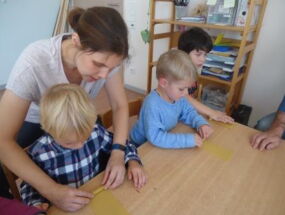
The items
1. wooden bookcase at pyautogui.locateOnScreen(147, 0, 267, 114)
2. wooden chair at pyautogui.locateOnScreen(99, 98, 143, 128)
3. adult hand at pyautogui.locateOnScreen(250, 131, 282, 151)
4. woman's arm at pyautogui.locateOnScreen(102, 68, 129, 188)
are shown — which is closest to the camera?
woman's arm at pyautogui.locateOnScreen(102, 68, 129, 188)

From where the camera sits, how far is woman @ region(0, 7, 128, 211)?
2.36 feet

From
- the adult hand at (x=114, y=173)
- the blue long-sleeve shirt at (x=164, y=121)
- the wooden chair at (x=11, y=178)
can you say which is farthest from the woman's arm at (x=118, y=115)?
the wooden chair at (x=11, y=178)

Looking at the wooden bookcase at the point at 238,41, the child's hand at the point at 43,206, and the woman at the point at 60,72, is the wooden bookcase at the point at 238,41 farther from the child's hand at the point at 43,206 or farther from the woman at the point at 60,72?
the child's hand at the point at 43,206

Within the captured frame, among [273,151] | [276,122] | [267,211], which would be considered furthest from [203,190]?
[276,122]

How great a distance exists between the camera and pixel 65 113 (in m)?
0.71

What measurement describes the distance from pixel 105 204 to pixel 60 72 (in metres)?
0.53

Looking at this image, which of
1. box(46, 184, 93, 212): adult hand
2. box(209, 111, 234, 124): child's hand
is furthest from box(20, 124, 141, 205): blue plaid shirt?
box(209, 111, 234, 124): child's hand

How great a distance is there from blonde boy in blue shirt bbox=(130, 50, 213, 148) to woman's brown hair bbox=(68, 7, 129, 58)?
1.20ft

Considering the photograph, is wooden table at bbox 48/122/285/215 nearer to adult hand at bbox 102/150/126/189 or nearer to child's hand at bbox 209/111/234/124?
adult hand at bbox 102/150/126/189

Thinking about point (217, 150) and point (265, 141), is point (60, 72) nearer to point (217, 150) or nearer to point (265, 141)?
point (217, 150)

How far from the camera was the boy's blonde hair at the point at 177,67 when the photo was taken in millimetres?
1087

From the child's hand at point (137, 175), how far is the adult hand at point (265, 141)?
53 centimetres

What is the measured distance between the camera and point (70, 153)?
2.82ft

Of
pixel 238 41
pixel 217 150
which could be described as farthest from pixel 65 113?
pixel 238 41
